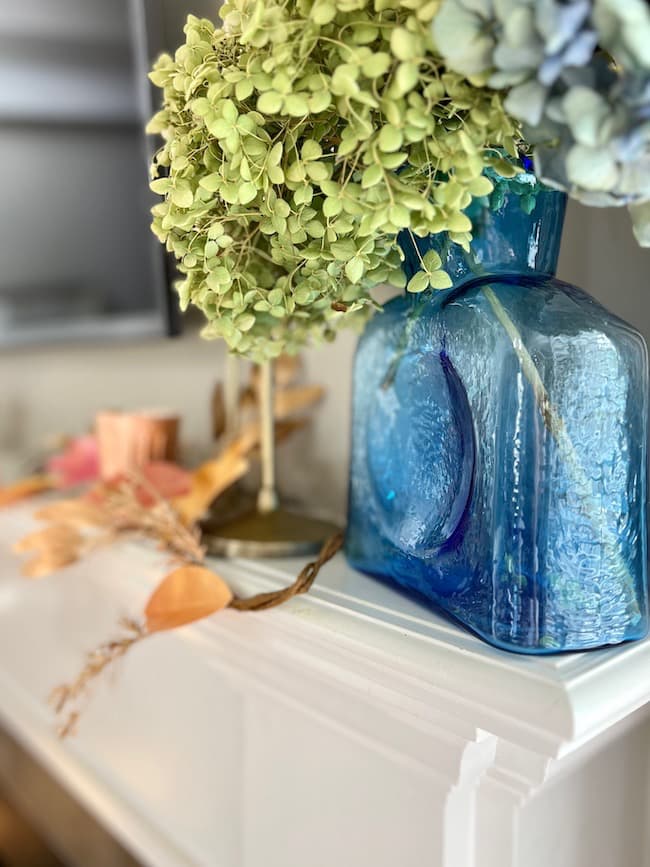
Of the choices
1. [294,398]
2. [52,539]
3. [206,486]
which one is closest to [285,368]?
[294,398]

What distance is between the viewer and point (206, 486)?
2.39 feet

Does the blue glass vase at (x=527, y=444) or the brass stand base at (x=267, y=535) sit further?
the brass stand base at (x=267, y=535)

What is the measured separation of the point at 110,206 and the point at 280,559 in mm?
618

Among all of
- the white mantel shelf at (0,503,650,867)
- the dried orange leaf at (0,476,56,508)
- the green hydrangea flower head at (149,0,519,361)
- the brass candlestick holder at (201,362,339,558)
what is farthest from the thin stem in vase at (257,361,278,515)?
the dried orange leaf at (0,476,56,508)

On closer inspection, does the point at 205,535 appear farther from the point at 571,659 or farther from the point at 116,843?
the point at 116,843

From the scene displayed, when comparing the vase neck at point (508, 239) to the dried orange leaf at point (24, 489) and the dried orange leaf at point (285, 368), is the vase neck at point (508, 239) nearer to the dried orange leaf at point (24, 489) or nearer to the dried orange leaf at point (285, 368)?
the dried orange leaf at point (285, 368)

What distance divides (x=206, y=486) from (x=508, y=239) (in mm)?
380

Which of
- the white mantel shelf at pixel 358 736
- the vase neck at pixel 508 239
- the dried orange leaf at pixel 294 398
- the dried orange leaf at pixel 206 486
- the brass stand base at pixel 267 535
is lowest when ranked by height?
the white mantel shelf at pixel 358 736

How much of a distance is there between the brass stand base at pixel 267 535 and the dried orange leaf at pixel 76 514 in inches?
4.0

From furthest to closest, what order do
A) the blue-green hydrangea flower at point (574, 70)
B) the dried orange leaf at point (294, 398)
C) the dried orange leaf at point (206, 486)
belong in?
the dried orange leaf at point (294, 398)
the dried orange leaf at point (206, 486)
the blue-green hydrangea flower at point (574, 70)

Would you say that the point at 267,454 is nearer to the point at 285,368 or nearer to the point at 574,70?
the point at 285,368

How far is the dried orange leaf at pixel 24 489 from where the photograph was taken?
3.10 ft

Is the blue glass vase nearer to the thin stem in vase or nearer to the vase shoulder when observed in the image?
the vase shoulder

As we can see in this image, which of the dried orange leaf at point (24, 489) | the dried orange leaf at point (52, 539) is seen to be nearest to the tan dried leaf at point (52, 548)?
the dried orange leaf at point (52, 539)
